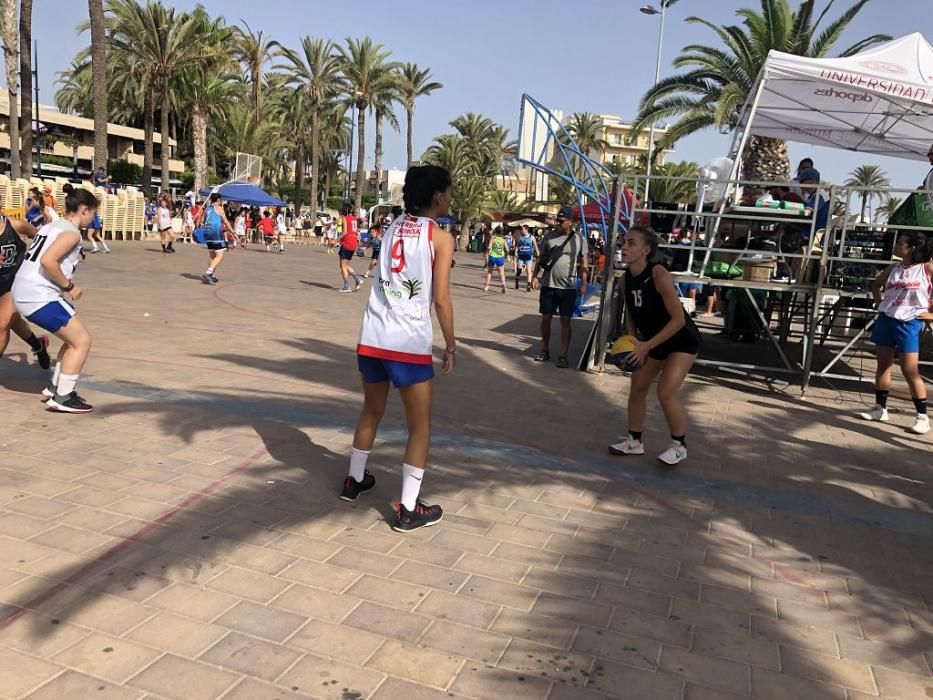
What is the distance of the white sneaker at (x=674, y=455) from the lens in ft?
17.2

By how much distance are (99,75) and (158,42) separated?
9.88m

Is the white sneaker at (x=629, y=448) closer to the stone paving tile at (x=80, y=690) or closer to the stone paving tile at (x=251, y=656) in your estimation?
the stone paving tile at (x=251, y=656)

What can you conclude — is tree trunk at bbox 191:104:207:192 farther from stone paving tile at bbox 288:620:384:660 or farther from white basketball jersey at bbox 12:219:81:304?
stone paving tile at bbox 288:620:384:660

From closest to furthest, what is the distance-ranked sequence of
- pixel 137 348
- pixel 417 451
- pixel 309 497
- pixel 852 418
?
1. pixel 417 451
2. pixel 309 497
3. pixel 852 418
4. pixel 137 348

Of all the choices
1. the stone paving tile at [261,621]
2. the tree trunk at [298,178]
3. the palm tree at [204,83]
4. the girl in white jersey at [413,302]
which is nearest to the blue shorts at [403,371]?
the girl in white jersey at [413,302]

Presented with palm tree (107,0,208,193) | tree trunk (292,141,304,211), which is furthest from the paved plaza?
tree trunk (292,141,304,211)

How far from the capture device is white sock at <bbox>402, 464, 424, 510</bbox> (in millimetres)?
3848

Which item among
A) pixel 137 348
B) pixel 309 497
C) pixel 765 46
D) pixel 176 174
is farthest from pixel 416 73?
pixel 309 497

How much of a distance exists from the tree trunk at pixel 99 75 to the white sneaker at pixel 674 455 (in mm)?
25017

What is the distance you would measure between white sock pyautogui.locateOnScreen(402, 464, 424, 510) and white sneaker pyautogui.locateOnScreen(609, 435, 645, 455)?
6.93 feet

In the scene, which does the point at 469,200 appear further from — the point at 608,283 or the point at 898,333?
the point at 898,333

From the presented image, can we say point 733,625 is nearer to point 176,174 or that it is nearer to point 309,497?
point 309,497

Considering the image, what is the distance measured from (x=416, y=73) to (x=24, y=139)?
103 feet

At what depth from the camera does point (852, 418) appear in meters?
7.11
